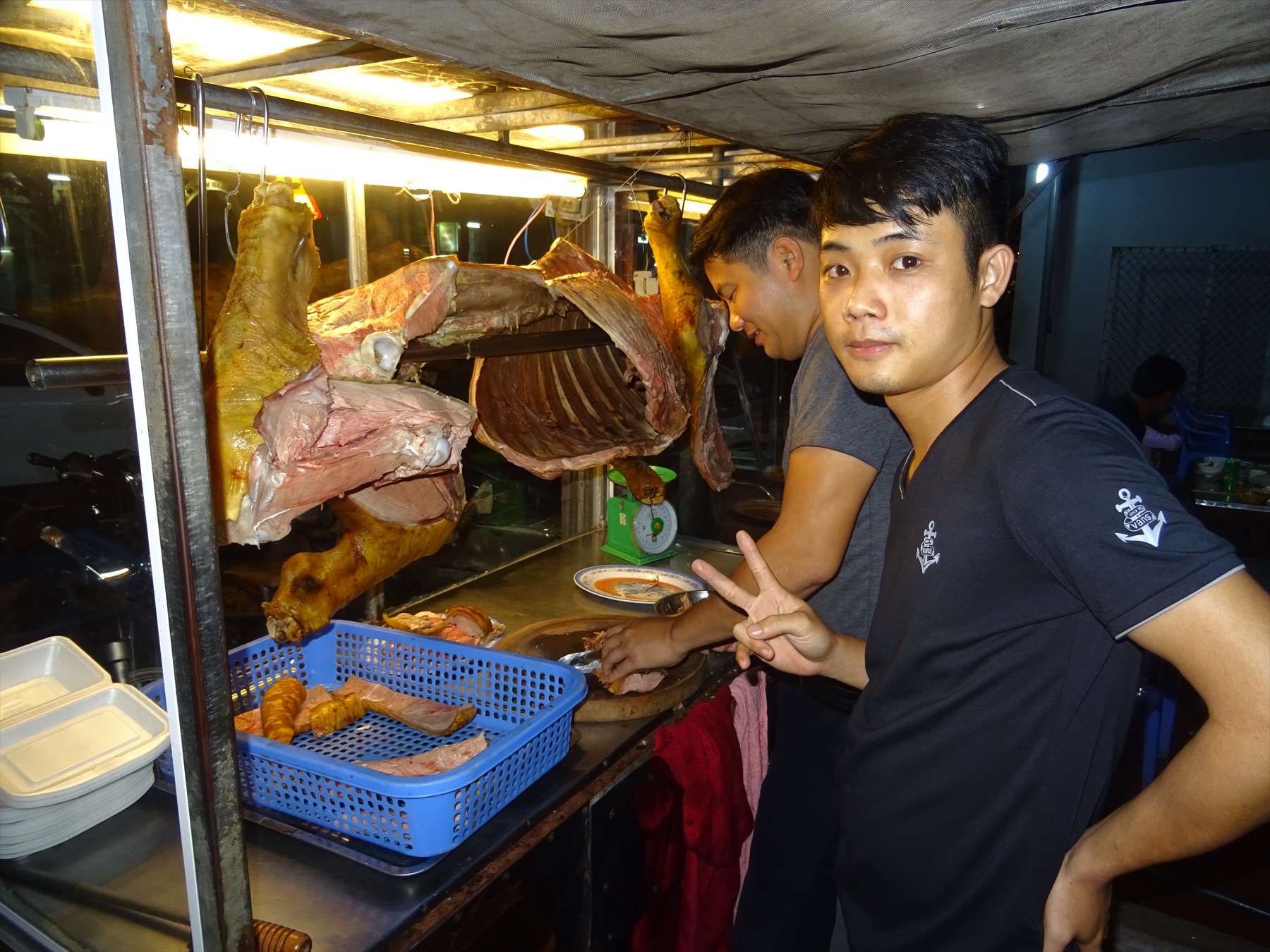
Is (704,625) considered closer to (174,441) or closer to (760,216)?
(760,216)

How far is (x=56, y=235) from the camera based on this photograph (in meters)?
1.76

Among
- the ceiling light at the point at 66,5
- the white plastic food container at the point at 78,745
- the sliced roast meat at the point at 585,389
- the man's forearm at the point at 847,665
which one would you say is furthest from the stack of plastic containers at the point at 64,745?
the man's forearm at the point at 847,665

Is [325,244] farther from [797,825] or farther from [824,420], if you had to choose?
[797,825]

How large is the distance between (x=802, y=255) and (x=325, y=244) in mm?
2393

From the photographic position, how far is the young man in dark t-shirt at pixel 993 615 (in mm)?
1234

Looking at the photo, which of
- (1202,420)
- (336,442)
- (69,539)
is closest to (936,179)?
(336,442)

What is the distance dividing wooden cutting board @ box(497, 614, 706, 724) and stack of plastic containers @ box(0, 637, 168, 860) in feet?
3.62

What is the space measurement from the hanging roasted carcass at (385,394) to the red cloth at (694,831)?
97cm

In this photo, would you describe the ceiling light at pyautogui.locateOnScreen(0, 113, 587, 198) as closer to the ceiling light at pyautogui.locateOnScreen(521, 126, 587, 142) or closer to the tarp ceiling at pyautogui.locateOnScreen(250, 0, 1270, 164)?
the ceiling light at pyautogui.locateOnScreen(521, 126, 587, 142)

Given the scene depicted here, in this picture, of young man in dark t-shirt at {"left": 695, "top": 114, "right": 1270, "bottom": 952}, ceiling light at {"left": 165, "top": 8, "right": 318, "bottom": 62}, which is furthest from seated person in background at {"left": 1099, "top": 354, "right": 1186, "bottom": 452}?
ceiling light at {"left": 165, "top": 8, "right": 318, "bottom": 62}

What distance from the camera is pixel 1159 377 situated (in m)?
6.95

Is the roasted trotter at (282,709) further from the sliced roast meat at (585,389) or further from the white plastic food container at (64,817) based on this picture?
the sliced roast meat at (585,389)

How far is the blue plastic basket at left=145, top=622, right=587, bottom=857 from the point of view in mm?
1825

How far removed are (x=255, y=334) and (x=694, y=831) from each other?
207cm
